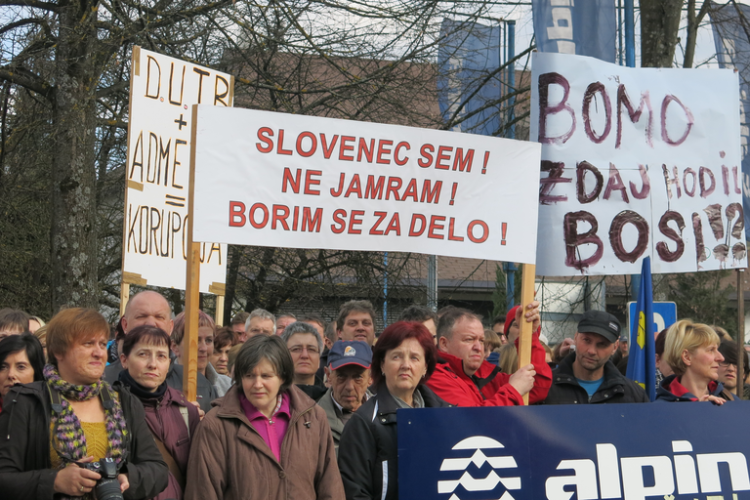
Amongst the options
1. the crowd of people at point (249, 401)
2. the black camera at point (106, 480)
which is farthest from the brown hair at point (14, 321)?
the black camera at point (106, 480)

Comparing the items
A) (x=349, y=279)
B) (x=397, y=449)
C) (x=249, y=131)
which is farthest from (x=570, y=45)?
(x=349, y=279)

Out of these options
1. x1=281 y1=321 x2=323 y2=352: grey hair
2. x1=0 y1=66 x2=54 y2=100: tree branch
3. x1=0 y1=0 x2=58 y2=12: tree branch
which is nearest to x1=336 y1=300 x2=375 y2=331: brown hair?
x1=281 y1=321 x2=323 y2=352: grey hair

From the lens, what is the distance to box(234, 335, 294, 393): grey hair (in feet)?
12.2

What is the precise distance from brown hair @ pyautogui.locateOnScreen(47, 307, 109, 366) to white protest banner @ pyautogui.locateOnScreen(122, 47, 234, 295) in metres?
2.71

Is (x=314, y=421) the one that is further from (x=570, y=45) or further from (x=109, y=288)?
(x=109, y=288)

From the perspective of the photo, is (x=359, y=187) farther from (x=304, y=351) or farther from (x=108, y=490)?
(x=108, y=490)

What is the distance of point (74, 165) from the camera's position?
871 centimetres

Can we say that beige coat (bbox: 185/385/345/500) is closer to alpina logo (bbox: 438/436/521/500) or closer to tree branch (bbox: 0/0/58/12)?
alpina logo (bbox: 438/436/521/500)

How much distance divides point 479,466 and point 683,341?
1.63m

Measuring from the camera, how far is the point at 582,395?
4.73 m

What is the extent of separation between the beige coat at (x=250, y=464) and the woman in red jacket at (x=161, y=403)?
0.15 m

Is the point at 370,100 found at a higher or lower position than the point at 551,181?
higher

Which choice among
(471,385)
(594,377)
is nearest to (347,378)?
(471,385)

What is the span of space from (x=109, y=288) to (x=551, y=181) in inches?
368
